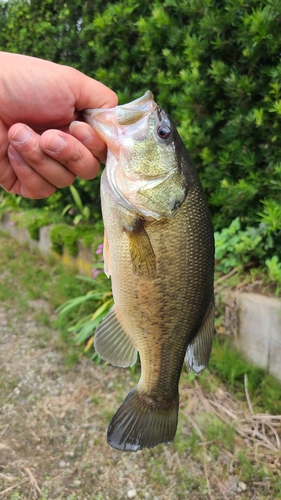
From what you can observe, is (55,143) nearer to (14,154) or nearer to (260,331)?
(14,154)

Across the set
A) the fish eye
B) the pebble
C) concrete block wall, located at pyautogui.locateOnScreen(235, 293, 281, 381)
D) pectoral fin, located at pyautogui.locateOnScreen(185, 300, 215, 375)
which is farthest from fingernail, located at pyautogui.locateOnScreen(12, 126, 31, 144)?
the pebble

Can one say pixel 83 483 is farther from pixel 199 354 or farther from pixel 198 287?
pixel 198 287

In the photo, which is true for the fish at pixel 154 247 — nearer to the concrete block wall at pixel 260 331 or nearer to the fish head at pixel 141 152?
the fish head at pixel 141 152

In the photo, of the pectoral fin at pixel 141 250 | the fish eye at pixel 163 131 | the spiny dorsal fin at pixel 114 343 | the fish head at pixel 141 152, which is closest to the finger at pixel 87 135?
the fish head at pixel 141 152

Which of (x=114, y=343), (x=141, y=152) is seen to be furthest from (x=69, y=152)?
(x=114, y=343)

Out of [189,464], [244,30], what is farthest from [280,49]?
[189,464]

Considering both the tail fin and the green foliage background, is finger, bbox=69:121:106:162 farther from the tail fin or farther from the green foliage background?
the green foliage background
